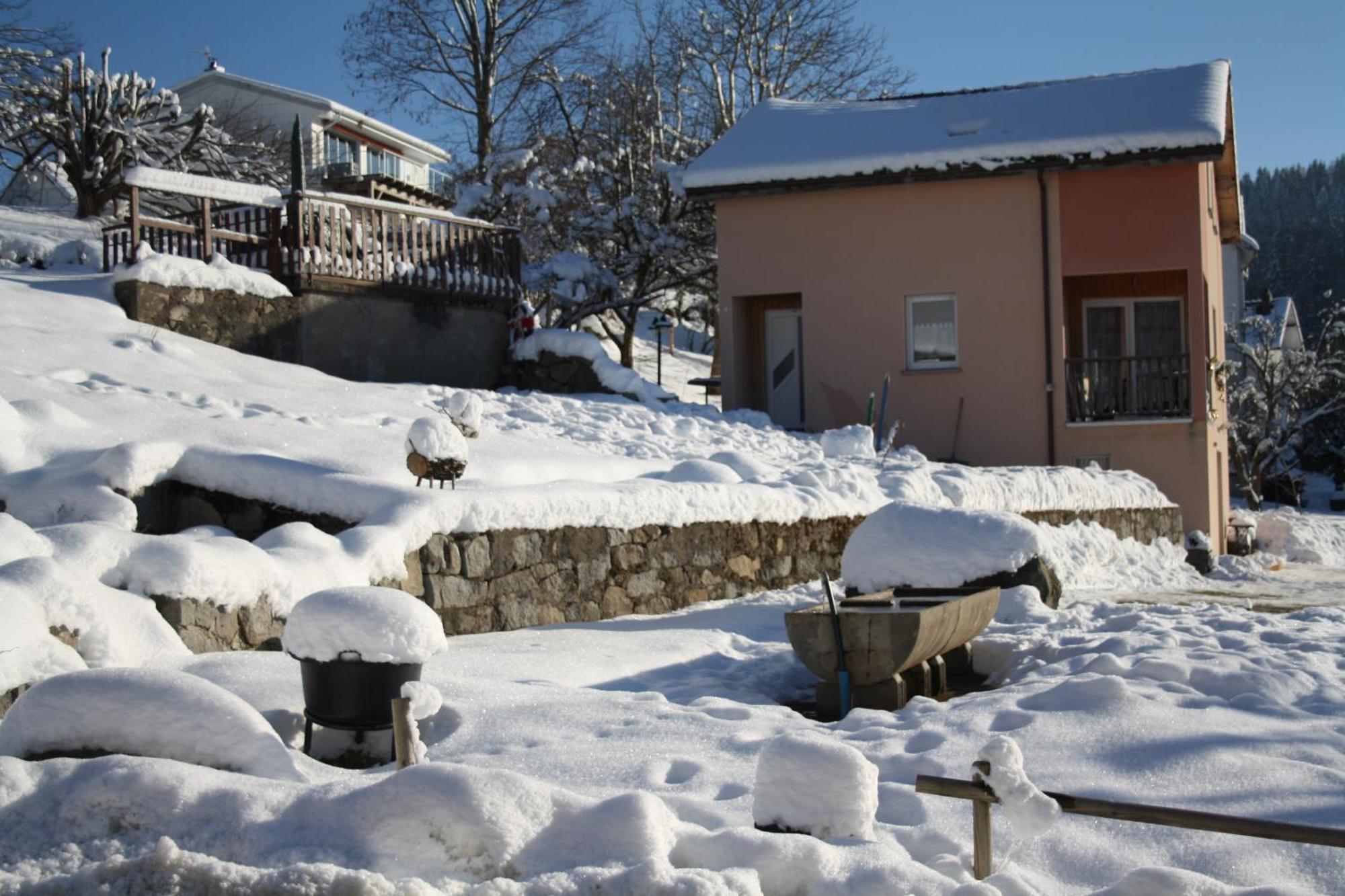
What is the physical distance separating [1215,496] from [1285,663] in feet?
42.5

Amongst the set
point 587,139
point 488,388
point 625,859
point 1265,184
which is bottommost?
point 625,859

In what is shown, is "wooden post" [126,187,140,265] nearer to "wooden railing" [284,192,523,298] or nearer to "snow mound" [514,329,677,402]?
"wooden railing" [284,192,523,298]

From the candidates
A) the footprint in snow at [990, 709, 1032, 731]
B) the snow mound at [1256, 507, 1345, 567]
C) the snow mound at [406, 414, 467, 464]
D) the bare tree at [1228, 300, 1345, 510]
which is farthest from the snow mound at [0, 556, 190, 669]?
the bare tree at [1228, 300, 1345, 510]

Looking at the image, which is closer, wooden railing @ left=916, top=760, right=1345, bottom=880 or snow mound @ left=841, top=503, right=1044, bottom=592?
wooden railing @ left=916, top=760, right=1345, bottom=880

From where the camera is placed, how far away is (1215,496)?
18969mm

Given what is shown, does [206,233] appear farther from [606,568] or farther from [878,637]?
[878,637]

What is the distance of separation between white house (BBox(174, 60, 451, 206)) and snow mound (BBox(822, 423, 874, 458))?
51.6 ft

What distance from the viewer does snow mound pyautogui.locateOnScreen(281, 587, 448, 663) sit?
197 inches

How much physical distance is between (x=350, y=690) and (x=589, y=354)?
12.2m

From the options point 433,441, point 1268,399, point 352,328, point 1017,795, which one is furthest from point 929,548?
point 1268,399

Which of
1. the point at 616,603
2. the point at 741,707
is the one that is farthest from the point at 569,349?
the point at 741,707

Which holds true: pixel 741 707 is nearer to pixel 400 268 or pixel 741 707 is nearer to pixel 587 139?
pixel 400 268

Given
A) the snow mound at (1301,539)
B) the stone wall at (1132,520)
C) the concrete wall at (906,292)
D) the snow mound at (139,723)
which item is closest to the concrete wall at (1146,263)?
the concrete wall at (906,292)

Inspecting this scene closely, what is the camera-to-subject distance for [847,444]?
50.7 feet
